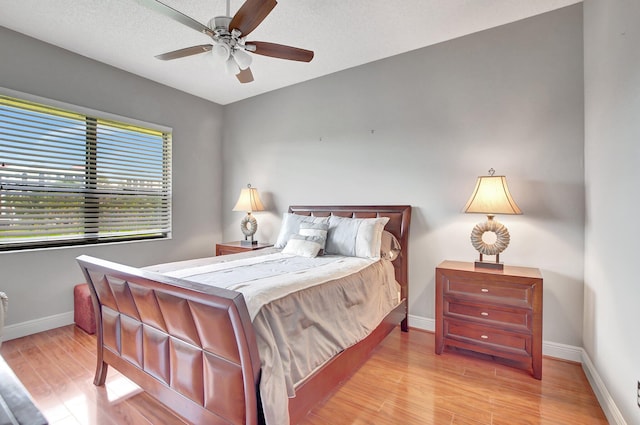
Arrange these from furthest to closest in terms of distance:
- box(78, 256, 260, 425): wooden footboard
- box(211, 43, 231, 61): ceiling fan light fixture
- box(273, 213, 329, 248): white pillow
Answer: box(273, 213, 329, 248): white pillow
box(211, 43, 231, 61): ceiling fan light fixture
box(78, 256, 260, 425): wooden footboard

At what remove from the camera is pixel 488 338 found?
2.33 meters

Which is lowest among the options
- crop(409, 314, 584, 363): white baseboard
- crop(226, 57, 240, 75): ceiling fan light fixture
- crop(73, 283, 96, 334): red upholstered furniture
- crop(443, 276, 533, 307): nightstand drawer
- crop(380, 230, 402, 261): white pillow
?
crop(409, 314, 584, 363): white baseboard

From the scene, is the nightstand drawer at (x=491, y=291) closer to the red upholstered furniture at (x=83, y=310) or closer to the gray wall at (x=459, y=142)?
the gray wall at (x=459, y=142)

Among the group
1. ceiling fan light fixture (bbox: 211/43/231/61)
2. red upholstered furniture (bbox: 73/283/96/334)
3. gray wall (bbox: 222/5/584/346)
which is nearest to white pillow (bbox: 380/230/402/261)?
gray wall (bbox: 222/5/584/346)

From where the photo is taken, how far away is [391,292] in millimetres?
2609

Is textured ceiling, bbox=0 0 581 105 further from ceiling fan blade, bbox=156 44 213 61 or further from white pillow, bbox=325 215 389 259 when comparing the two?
white pillow, bbox=325 215 389 259

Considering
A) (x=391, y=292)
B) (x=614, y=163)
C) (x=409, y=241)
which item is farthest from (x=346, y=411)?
(x=614, y=163)

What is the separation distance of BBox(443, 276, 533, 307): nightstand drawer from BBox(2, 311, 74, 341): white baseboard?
374cm

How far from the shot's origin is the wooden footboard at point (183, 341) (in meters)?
1.20

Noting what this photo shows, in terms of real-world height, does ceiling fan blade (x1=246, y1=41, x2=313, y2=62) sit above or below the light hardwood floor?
above

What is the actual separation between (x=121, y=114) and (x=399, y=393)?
4.01m

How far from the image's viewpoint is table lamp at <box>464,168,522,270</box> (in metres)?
2.37

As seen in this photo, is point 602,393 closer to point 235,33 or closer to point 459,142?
point 459,142

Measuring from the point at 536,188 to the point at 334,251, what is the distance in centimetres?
183
